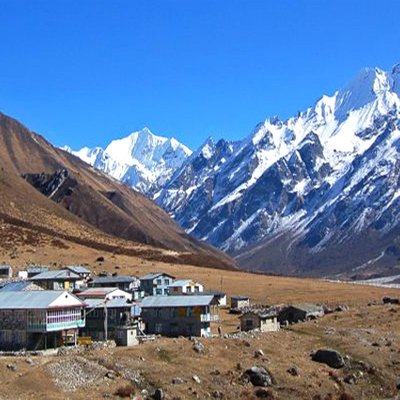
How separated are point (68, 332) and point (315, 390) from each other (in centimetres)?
2785

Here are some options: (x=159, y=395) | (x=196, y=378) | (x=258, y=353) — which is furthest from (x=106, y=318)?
(x=159, y=395)

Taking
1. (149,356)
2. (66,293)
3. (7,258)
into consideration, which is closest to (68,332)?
(66,293)

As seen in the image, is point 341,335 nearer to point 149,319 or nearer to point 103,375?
point 149,319

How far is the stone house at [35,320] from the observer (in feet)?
272

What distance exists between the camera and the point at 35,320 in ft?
272

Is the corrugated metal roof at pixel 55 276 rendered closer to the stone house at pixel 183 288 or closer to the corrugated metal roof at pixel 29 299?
the stone house at pixel 183 288

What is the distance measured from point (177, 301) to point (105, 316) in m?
10.4

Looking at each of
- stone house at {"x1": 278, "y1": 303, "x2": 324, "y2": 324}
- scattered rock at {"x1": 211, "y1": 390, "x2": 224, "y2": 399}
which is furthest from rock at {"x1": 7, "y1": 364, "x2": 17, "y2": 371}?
stone house at {"x1": 278, "y1": 303, "x2": 324, "y2": 324}


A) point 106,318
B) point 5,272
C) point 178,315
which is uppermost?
point 5,272

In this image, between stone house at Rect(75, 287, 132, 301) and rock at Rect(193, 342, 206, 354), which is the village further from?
rock at Rect(193, 342, 206, 354)

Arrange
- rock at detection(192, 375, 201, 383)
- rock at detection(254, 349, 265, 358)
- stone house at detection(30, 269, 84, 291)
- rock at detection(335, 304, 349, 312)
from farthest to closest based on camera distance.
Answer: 1. stone house at detection(30, 269, 84, 291)
2. rock at detection(335, 304, 349, 312)
3. rock at detection(254, 349, 265, 358)
4. rock at detection(192, 375, 201, 383)

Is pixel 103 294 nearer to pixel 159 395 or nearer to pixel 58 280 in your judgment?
pixel 58 280

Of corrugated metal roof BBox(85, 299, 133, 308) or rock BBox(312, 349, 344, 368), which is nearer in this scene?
rock BBox(312, 349, 344, 368)

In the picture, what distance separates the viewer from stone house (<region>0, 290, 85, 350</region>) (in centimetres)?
8288
